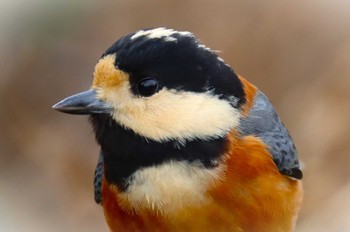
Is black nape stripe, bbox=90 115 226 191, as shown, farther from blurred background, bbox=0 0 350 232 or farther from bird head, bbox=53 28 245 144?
blurred background, bbox=0 0 350 232

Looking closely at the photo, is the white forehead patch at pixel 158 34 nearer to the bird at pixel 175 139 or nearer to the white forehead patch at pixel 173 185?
the bird at pixel 175 139

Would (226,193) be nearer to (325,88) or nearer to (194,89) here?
(194,89)

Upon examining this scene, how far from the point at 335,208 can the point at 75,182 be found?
2.19 m

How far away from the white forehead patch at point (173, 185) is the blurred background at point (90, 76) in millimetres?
2965

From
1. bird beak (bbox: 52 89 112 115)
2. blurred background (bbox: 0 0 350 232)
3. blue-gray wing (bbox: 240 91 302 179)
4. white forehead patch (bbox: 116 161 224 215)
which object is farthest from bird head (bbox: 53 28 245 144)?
blurred background (bbox: 0 0 350 232)

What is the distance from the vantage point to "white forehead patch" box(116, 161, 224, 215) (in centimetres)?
355

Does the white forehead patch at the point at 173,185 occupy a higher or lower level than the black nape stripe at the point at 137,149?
lower

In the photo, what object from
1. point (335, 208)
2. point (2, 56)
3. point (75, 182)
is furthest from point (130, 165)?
point (2, 56)

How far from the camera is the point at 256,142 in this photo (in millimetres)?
3760

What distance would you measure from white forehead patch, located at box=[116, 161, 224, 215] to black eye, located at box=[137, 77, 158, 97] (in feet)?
1.06

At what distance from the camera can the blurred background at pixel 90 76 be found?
6742 millimetres

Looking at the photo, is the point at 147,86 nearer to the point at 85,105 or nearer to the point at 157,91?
the point at 157,91

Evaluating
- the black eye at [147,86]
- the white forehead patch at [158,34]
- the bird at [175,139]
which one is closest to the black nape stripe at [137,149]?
the bird at [175,139]

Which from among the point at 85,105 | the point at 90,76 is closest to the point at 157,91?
the point at 85,105
